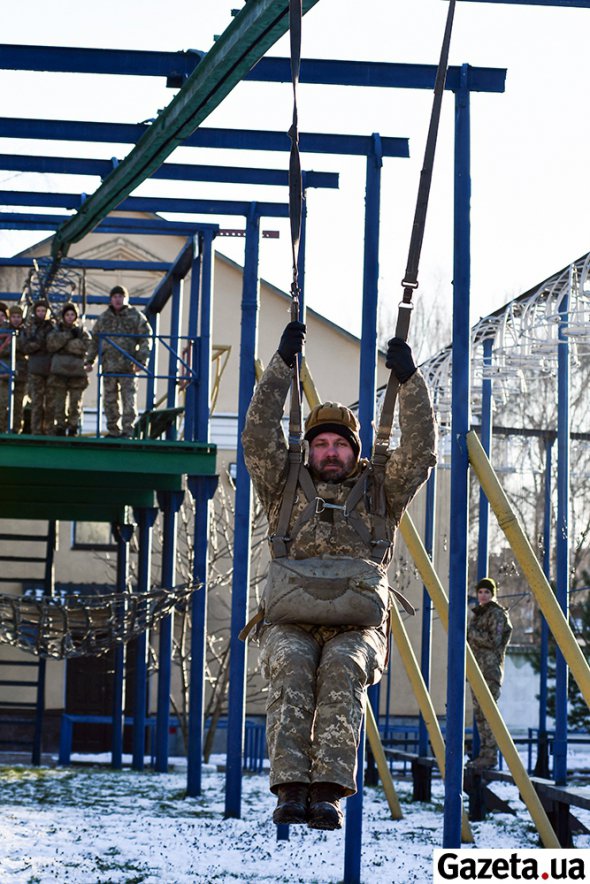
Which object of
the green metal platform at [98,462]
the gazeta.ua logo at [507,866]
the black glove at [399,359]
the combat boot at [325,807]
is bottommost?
the gazeta.ua logo at [507,866]

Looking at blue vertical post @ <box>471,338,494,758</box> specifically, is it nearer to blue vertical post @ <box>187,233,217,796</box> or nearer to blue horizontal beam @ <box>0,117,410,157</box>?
blue vertical post @ <box>187,233,217,796</box>

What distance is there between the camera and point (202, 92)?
10.7 meters

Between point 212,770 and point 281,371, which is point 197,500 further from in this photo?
point 281,371

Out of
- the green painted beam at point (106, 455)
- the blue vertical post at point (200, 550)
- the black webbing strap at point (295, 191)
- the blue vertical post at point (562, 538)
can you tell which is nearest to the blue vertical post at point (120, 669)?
the blue vertical post at point (200, 550)

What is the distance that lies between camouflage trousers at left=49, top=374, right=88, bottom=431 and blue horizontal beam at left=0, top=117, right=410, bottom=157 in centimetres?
420

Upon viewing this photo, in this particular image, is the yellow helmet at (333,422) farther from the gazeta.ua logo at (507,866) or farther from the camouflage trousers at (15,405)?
the camouflage trousers at (15,405)

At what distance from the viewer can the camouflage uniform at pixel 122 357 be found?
17.5 metres

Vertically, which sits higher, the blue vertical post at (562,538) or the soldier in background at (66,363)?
the soldier in background at (66,363)

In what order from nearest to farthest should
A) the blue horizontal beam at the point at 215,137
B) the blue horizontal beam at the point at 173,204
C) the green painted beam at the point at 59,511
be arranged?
the blue horizontal beam at the point at 215,137 < the blue horizontal beam at the point at 173,204 < the green painted beam at the point at 59,511

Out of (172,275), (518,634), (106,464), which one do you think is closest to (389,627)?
(106,464)

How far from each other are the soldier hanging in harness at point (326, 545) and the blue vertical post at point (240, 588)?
6.75 metres

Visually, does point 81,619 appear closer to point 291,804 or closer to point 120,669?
point 120,669

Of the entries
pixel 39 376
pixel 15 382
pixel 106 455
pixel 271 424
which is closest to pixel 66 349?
pixel 39 376

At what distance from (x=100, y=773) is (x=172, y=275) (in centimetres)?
635
